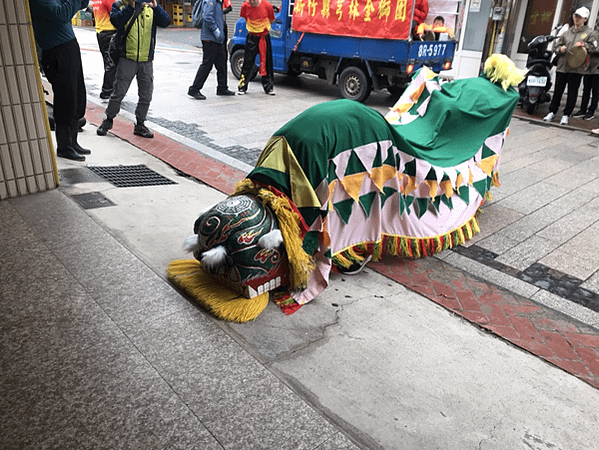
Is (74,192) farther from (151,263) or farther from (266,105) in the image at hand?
(266,105)

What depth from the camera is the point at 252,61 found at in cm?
1002

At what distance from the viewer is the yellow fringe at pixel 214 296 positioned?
2.97 m

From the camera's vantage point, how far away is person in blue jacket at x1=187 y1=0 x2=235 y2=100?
30.0ft

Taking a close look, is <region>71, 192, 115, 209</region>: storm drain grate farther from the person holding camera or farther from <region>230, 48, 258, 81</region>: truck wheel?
the person holding camera

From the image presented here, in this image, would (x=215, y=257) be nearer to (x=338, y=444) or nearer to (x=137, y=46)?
(x=338, y=444)

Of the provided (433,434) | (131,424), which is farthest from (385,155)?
(131,424)

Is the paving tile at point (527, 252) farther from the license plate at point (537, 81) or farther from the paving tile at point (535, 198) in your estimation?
the license plate at point (537, 81)

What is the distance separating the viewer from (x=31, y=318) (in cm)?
274

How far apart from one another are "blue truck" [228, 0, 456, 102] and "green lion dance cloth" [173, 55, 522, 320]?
13.5ft

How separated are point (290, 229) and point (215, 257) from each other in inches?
18.6

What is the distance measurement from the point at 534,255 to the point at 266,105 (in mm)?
6057

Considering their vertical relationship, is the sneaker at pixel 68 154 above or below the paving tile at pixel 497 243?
above

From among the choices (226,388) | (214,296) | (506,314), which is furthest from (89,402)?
(506,314)

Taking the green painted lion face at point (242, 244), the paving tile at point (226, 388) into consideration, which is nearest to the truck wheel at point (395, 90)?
the green painted lion face at point (242, 244)
